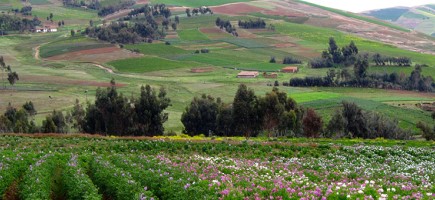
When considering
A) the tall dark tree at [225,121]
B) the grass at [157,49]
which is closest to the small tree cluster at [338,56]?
the grass at [157,49]

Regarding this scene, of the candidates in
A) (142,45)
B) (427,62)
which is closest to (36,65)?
(142,45)

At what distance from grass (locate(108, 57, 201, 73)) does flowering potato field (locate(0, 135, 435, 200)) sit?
4060 inches

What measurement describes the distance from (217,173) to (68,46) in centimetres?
15650

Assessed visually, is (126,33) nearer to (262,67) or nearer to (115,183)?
(262,67)

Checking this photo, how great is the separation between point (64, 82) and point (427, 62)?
104m

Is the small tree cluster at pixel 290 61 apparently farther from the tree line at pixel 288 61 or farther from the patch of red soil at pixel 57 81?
the patch of red soil at pixel 57 81

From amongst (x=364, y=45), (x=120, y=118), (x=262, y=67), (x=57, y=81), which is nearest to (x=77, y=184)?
(x=120, y=118)

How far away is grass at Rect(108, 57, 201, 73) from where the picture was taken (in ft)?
477

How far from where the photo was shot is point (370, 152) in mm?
40031

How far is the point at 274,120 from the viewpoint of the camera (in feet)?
244

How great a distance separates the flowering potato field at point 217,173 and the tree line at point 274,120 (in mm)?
30849

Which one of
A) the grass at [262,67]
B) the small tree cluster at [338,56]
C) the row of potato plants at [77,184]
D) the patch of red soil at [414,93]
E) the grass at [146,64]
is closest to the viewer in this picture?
the row of potato plants at [77,184]

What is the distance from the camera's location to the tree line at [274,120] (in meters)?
73.8

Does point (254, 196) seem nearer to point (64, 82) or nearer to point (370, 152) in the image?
point (370, 152)
